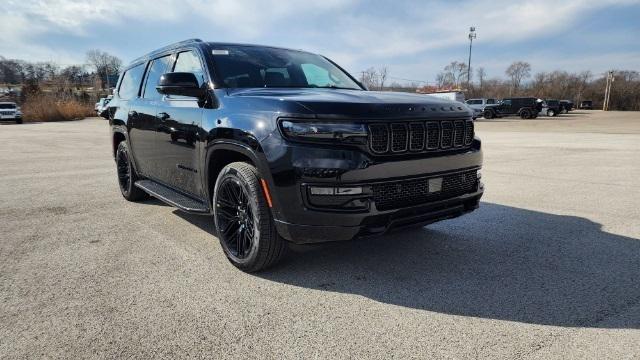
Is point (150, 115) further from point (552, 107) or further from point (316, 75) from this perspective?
point (552, 107)

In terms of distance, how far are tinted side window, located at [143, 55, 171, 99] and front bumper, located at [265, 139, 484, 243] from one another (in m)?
2.43

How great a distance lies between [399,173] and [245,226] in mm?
1254

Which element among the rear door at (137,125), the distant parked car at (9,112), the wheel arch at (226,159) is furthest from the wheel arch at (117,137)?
the distant parked car at (9,112)

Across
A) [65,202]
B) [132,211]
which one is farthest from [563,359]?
[65,202]

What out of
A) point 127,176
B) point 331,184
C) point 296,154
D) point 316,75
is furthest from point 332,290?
point 127,176

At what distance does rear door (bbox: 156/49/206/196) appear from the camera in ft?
12.9

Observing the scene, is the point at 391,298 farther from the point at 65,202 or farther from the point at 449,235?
the point at 65,202

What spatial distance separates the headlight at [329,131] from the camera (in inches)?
114

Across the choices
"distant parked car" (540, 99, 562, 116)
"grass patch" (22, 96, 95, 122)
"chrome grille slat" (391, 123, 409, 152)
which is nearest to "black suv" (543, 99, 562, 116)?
"distant parked car" (540, 99, 562, 116)

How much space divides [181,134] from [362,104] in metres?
1.92

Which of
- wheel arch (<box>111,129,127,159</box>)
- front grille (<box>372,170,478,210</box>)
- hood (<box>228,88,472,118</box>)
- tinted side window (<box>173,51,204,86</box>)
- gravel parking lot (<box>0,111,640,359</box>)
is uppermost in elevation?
tinted side window (<box>173,51,204,86</box>)

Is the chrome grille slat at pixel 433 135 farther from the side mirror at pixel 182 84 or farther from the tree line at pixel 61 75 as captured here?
the tree line at pixel 61 75

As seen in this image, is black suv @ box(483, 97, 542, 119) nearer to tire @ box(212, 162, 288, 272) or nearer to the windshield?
the windshield

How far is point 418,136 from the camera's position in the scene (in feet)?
10.4
